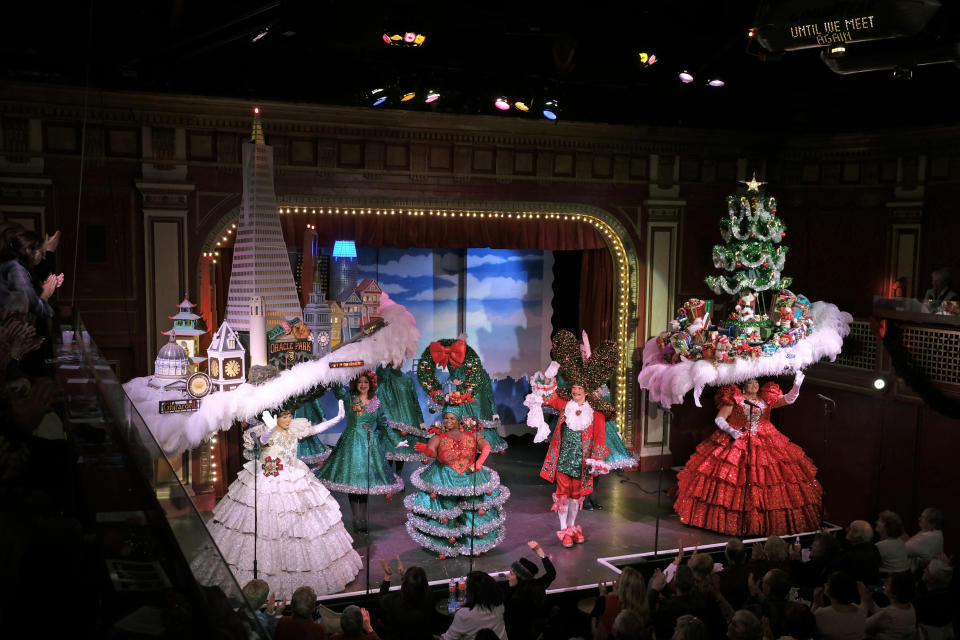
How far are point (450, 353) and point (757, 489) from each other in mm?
3466

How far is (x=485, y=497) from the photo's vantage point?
7.53 meters

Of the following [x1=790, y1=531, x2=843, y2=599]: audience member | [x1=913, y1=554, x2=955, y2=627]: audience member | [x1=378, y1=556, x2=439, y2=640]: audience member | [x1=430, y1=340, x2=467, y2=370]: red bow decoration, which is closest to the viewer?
[x1=378, y1=556, x2=439, y2=640]: audience member

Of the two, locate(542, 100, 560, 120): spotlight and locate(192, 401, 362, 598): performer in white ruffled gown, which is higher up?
locate(542, 100, 560, 120): spotlight

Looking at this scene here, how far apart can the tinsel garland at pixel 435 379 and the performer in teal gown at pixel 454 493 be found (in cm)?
29

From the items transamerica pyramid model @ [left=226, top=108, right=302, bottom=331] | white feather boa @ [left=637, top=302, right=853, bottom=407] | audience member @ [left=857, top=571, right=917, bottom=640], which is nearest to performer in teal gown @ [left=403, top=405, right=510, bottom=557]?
transamerica pyramid model @ [left=226, top=108, right=302, bottom=331]

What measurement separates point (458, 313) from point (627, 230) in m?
2.59

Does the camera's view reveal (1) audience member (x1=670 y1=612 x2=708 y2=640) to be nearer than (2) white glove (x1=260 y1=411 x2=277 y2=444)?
Yes

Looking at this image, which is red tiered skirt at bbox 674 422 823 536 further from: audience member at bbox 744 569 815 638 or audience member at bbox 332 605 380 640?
audience member at bbox 332 605 380 640

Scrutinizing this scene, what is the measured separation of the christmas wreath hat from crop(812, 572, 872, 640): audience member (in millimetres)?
3816

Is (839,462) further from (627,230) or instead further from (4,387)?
(4,387)

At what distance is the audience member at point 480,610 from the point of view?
15.2 ft

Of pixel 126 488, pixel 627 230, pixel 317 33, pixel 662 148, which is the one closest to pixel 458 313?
pixel 627 230

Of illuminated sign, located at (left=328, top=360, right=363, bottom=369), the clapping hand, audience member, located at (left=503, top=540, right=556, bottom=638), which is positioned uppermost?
illuminated sign, located at (left=328, top=360, right=363, bottom=369)

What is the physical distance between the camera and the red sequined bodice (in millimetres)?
7395
